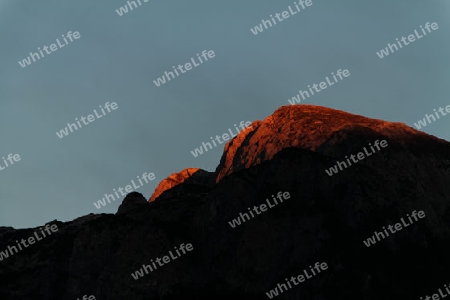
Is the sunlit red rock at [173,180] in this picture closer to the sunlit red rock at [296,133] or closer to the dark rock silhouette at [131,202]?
the sunlit red rock at [296,133]

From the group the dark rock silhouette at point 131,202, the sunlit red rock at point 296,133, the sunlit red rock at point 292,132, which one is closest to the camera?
the sunlit red rock at point 296,133

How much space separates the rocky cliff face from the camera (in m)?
86.4

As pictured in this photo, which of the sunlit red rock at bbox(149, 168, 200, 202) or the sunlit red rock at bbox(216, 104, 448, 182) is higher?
the sunlit red rock at bbox(149, 168, 200, 202)

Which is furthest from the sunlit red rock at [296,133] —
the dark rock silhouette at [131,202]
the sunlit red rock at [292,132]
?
the dark rock silhouette at [131,202]

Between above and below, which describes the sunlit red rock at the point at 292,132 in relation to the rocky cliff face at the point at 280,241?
above

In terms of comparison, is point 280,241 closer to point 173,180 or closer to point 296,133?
point 296,133

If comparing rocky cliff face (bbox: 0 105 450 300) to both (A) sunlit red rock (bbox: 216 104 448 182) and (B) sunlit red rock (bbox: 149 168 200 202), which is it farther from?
(B) sunlit red rock (bbox: 149 168 200 202)

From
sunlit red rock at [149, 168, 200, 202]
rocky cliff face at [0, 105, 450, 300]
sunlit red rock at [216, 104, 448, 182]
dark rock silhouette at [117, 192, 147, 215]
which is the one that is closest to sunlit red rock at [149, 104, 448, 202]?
sunlit red rock at [216, 104, 448, 182]

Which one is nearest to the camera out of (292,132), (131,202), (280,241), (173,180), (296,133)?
(280,241)

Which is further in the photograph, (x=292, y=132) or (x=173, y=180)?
(x=173, y=180)

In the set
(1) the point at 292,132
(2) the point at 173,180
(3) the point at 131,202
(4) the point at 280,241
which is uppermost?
(2) the point at 173,180

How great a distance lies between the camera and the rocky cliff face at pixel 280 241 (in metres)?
86.4

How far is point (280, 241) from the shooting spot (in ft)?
297

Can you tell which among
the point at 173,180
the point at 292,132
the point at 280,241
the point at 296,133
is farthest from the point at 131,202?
the point at 280,241
